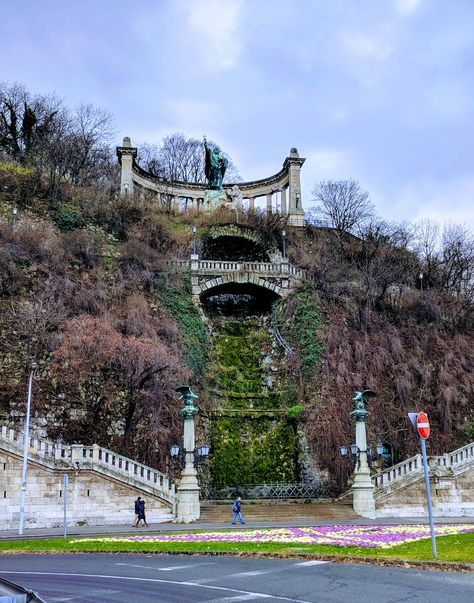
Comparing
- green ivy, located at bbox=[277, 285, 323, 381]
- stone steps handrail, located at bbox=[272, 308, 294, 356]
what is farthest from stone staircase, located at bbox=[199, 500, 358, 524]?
stone steps handrail, located at bbox=[272, 308, 294, 356]

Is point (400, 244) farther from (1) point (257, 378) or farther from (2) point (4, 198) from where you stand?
(2) point (4, 198)

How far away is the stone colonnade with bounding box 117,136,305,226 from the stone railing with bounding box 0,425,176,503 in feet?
94.6

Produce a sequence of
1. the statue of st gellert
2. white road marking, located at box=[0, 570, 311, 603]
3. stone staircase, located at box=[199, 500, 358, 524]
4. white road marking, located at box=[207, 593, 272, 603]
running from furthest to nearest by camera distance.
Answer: the statue of st gellert, stone staircase, located at box=[199, 500, 358, 524], white road marking, located at box=[0, 570, 311, 603], white road marking, located at box=[207, 593, 272, 603]

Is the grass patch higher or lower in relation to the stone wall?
lower

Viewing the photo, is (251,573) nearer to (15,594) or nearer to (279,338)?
(15,594)

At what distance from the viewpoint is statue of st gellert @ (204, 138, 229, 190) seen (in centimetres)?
5531

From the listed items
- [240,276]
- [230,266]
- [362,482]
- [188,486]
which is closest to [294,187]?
[230,266]

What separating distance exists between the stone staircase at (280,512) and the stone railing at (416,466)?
1.90 metres

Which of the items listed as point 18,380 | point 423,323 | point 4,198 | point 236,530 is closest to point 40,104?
point 4,198

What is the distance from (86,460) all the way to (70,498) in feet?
5.21

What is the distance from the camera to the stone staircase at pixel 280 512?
2575cm

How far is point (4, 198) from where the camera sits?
43.3 meters

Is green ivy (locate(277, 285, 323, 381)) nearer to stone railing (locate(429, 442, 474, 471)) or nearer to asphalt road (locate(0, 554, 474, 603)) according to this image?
stone railing (locate(429, 442, 474, 471))

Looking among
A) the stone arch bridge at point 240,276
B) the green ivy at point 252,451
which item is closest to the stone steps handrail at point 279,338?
the stone arch bridge at point 240,276
